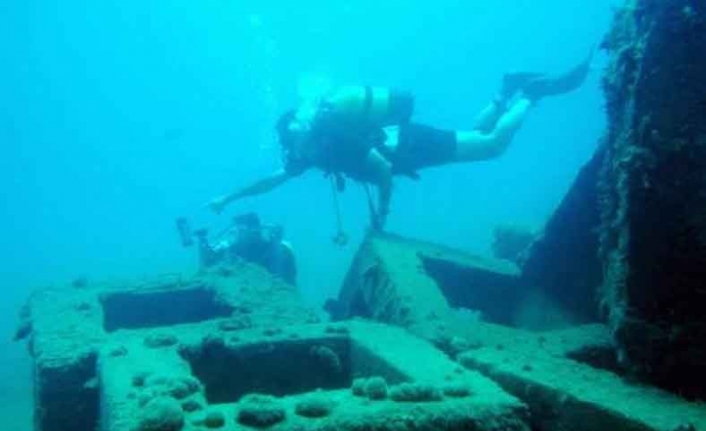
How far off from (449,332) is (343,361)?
633 mm

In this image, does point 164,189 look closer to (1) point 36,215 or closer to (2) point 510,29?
(1) point 36,215

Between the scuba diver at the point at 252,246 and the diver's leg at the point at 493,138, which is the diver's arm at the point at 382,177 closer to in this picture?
the scuba diver at the point at 252,246

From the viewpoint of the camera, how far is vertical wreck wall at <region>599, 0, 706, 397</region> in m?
2.97

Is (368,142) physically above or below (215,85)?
below

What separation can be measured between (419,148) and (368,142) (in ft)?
3.57

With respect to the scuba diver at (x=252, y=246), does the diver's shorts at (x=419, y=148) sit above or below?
above

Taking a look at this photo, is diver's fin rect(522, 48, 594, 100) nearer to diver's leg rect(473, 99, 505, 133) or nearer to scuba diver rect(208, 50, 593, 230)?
diver's leg rect(473, 99, 505, 133)

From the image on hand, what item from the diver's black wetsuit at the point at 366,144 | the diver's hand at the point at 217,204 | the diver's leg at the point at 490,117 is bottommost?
the diver's hand at the point at 217,204

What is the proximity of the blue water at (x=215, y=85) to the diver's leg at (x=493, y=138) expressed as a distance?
66.1 metres

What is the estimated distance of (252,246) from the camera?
7.13m

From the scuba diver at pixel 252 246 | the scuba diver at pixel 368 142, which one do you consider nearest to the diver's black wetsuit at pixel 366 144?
the scuba diver at pixel 368 142

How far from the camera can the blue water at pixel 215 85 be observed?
105125mm

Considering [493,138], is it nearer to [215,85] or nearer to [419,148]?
[419,148]

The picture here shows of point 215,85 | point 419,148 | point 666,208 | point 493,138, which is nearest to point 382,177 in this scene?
point 419,148
